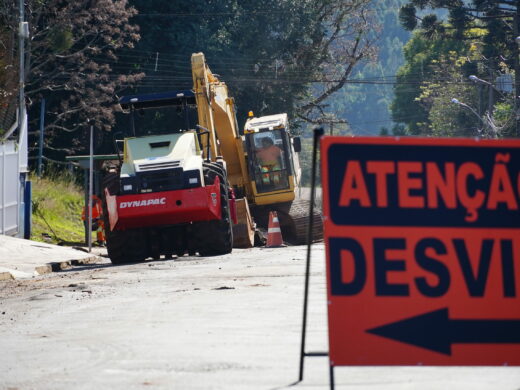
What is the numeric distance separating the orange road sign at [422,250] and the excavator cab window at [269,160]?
23.8 m

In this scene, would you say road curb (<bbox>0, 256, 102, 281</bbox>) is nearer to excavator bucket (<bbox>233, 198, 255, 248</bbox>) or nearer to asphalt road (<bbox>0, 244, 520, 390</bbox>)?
asphalt road (<bbox>0, 244, 520, 390</bbox>)

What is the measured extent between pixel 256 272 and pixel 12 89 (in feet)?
62.6

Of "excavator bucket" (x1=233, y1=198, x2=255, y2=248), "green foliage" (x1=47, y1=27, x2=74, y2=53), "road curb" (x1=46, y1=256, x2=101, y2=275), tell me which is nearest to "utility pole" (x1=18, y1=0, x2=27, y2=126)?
"excavator bucket" (x1=233, y1=198, x2=255, y2=248)

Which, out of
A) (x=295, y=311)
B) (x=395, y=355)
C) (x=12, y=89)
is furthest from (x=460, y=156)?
(x=12, y=89)

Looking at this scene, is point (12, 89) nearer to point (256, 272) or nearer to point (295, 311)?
point (256, 272)

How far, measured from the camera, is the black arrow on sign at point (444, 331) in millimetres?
7281

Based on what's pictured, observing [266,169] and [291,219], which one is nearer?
[266,169]

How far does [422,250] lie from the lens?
743 cm

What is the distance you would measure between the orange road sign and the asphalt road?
2.18 ft

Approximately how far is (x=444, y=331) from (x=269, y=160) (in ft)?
80.4

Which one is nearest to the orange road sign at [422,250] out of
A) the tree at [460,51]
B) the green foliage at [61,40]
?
the green foliage at [61,40]

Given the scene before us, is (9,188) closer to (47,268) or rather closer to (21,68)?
(21,68)

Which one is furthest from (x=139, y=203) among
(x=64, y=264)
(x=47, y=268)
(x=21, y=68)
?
(x=21, y=68)

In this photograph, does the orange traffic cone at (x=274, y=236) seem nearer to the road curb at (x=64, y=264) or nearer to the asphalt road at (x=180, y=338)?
the road curb at (x=64, y=264)
